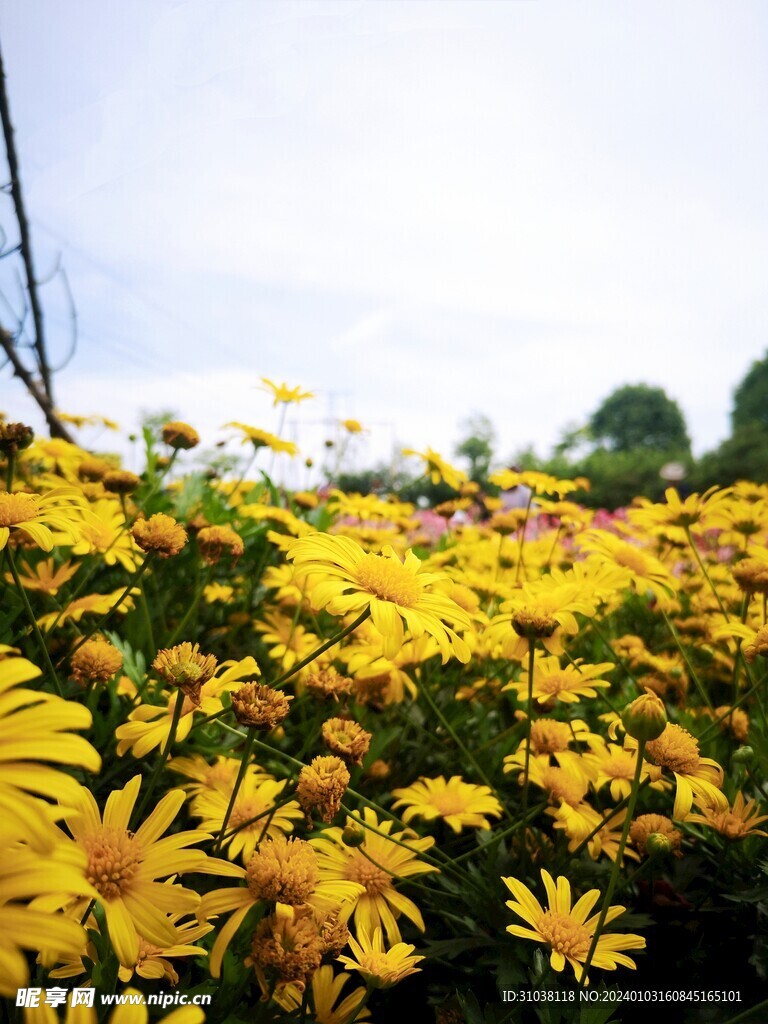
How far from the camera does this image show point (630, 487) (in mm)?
13805

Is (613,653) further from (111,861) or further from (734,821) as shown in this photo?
(111,861)

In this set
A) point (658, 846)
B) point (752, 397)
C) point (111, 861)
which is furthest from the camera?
point (752, 397)

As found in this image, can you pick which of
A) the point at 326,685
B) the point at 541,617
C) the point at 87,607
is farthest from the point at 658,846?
the point at 87,607

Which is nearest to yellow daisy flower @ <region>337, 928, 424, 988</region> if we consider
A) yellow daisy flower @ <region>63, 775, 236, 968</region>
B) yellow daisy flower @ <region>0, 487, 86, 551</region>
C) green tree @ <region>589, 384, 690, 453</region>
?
yellow daisy flower @ <region>63, 775, 236, 968</region>

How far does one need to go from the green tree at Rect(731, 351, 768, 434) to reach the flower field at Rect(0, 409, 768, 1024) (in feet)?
124

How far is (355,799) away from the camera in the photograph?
1202mm

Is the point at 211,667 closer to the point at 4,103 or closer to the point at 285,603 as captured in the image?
the point at 285,603

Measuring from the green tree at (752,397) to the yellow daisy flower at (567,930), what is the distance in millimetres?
38196

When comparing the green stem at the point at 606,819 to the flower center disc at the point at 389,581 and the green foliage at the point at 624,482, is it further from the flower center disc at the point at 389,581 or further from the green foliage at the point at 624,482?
the green foliage at the point at 624,482

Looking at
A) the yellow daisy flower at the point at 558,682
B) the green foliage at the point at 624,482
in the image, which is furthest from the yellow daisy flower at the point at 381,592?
the green foliage at the point at 624,482

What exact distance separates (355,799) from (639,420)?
44213 millimetres

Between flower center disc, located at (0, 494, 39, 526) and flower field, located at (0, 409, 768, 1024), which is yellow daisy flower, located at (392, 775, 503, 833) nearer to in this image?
flower field, located at (0, 409, 768, 1024)

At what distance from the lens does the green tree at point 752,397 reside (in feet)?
112

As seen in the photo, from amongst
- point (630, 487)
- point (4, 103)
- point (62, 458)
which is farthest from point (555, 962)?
point (630, 487)
